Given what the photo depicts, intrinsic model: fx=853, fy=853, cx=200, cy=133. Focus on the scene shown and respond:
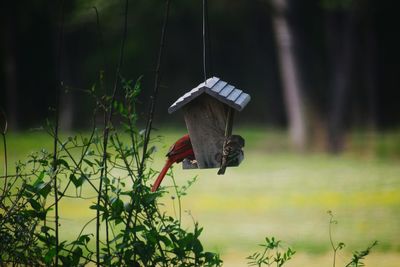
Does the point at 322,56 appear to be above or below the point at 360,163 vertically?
above

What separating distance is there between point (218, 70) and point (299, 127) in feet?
45.4

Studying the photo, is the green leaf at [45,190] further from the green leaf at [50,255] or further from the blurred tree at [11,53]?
the blurred tree at [11,53]

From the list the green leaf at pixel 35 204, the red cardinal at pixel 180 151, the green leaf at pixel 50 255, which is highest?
the red cardinal at pixel 180 151

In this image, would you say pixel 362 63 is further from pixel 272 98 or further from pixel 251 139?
pixel 251 139

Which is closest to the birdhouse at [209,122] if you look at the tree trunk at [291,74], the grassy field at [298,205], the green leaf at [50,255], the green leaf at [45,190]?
the green leaf at [45,190]

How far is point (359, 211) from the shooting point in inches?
508

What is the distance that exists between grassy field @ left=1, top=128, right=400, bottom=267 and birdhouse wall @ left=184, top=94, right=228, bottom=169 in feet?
6.96

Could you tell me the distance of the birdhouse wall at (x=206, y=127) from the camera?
474 cm

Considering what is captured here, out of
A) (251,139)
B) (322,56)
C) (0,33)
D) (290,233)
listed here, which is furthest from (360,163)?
(0,33)

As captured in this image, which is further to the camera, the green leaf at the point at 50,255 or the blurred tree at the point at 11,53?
the blurred tree at the point at 11,53

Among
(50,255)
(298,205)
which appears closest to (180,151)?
(50,255)

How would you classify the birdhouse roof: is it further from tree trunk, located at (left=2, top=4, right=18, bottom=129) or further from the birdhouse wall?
tree trunk, located at (left=2, top=4, right=18, bottom=129)

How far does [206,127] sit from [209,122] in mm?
35

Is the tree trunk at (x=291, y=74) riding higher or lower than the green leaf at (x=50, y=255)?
higher
